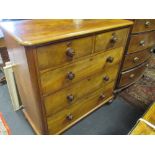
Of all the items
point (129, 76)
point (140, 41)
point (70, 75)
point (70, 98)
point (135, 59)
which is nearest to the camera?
point (70, 75)

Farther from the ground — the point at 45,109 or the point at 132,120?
the point at 45,109

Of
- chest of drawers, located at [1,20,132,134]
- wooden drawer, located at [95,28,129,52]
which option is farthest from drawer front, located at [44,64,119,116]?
wooden drawer, located at [95,28,129,52]

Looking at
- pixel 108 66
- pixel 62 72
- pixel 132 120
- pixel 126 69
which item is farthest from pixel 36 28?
pixel 132 120

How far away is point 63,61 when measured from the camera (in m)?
0.89

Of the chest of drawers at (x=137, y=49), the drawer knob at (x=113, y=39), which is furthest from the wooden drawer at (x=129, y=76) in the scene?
the drawer knob at (x=113, y=39)

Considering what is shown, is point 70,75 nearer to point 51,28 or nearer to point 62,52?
point 62,52

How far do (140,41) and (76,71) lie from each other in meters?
0.80

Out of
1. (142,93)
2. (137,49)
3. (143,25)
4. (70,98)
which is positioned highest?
(143,25)

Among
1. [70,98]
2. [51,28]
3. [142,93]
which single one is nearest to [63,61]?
[51,28]

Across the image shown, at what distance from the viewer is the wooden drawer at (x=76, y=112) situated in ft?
3.77

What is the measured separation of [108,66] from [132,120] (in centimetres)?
66

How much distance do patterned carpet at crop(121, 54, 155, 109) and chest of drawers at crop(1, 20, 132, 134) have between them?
58 centimetres
